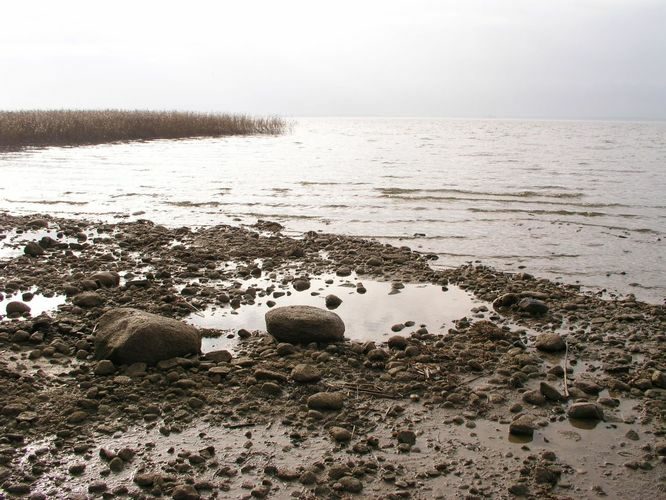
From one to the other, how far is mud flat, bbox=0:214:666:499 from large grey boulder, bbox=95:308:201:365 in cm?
10

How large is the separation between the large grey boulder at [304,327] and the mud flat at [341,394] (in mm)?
121

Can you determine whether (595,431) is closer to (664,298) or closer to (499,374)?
(499,374)

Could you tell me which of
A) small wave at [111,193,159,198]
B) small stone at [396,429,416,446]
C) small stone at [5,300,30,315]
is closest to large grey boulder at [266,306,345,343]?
small stone at [396,429,416,446]

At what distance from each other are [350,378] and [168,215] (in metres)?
11.0

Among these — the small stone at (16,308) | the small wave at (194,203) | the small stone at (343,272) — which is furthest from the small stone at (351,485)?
the small wave at (194,203)

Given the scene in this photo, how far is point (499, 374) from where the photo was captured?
18.6ft

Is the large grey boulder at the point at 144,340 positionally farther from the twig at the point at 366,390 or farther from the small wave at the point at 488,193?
the small wave at the point at 488,193

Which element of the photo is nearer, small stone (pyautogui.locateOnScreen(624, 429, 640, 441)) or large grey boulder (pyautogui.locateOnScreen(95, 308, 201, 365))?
small stone (pyautogui.locateOnScreen(624, 429, 640, 441))

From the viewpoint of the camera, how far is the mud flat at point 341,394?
4.03 meters

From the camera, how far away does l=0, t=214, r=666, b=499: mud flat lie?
4.03m

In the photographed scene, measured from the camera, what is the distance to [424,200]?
18.7 metres

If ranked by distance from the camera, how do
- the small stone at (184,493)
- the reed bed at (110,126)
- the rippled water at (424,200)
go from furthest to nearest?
the reed bed at (110,126) → the rippled water at (424,200) → the small stone at (184,493)

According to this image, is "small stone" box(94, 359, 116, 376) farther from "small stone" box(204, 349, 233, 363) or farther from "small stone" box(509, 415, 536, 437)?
"small stone" box(509, 415, 536, 437)

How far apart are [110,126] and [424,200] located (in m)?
37.0
